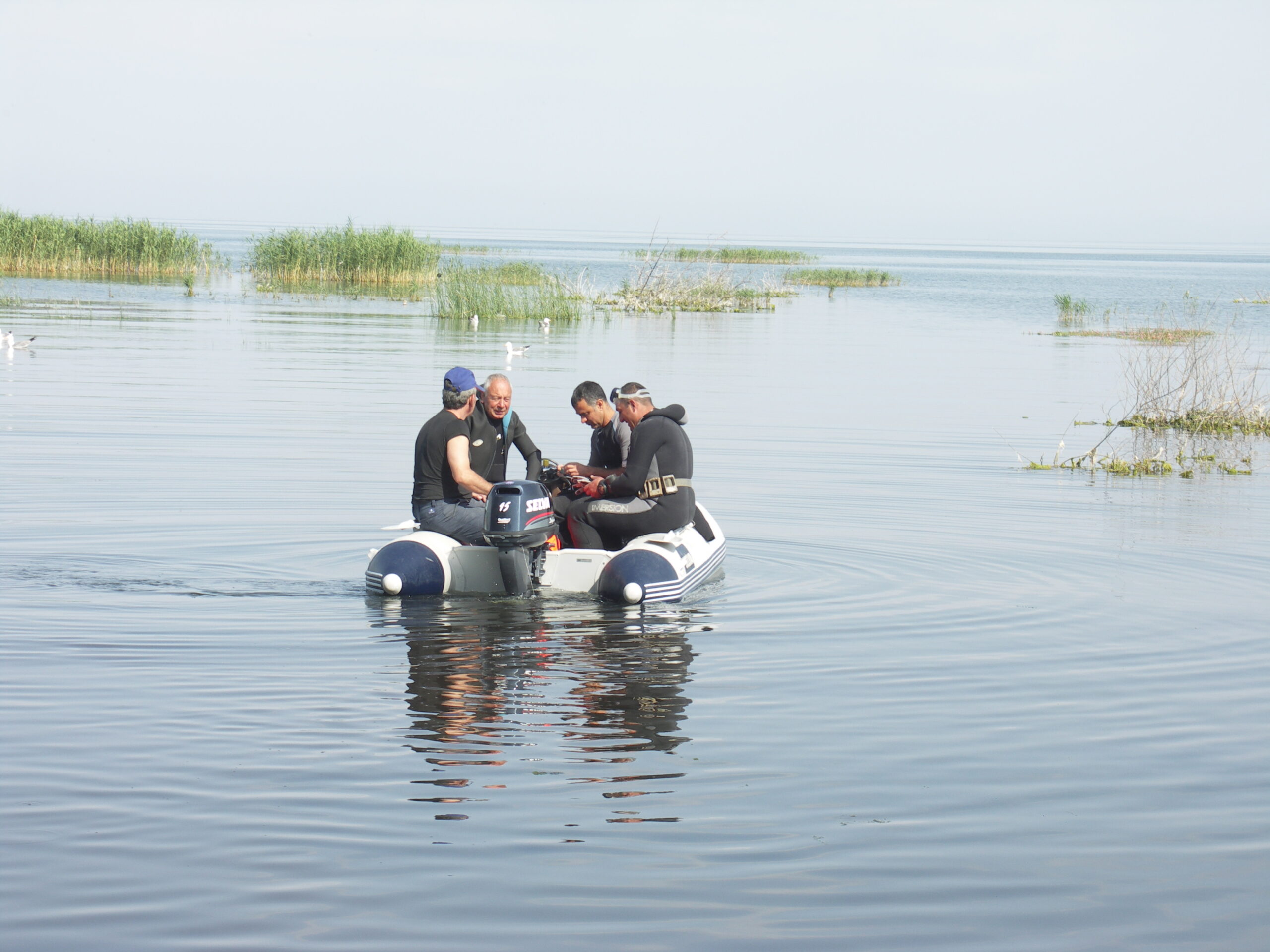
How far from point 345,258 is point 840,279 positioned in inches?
1183

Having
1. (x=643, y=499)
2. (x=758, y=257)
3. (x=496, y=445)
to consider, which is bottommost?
(x=643, y=499)

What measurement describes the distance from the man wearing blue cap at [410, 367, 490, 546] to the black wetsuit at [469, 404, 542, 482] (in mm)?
103

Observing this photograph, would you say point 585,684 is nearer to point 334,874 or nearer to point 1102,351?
point 334,874

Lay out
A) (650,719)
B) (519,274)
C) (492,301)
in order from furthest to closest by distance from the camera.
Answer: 1. (519,274)
2. (492,301)
3. (650,719)

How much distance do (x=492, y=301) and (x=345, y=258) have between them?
35.5 feet

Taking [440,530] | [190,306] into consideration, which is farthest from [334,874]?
[190,306]

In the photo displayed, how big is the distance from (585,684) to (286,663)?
1619 mm

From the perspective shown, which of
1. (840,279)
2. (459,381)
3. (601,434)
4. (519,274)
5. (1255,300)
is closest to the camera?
(459,381)

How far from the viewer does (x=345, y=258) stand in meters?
47.0

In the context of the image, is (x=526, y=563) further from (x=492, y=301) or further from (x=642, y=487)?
(x=492, y=301)

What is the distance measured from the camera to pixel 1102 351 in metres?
33.7

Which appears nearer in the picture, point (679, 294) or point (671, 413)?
point (671, 413)

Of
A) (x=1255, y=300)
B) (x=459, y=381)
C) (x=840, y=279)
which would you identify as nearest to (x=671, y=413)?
(x=459, y=381)

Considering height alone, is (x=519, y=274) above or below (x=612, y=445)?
above
